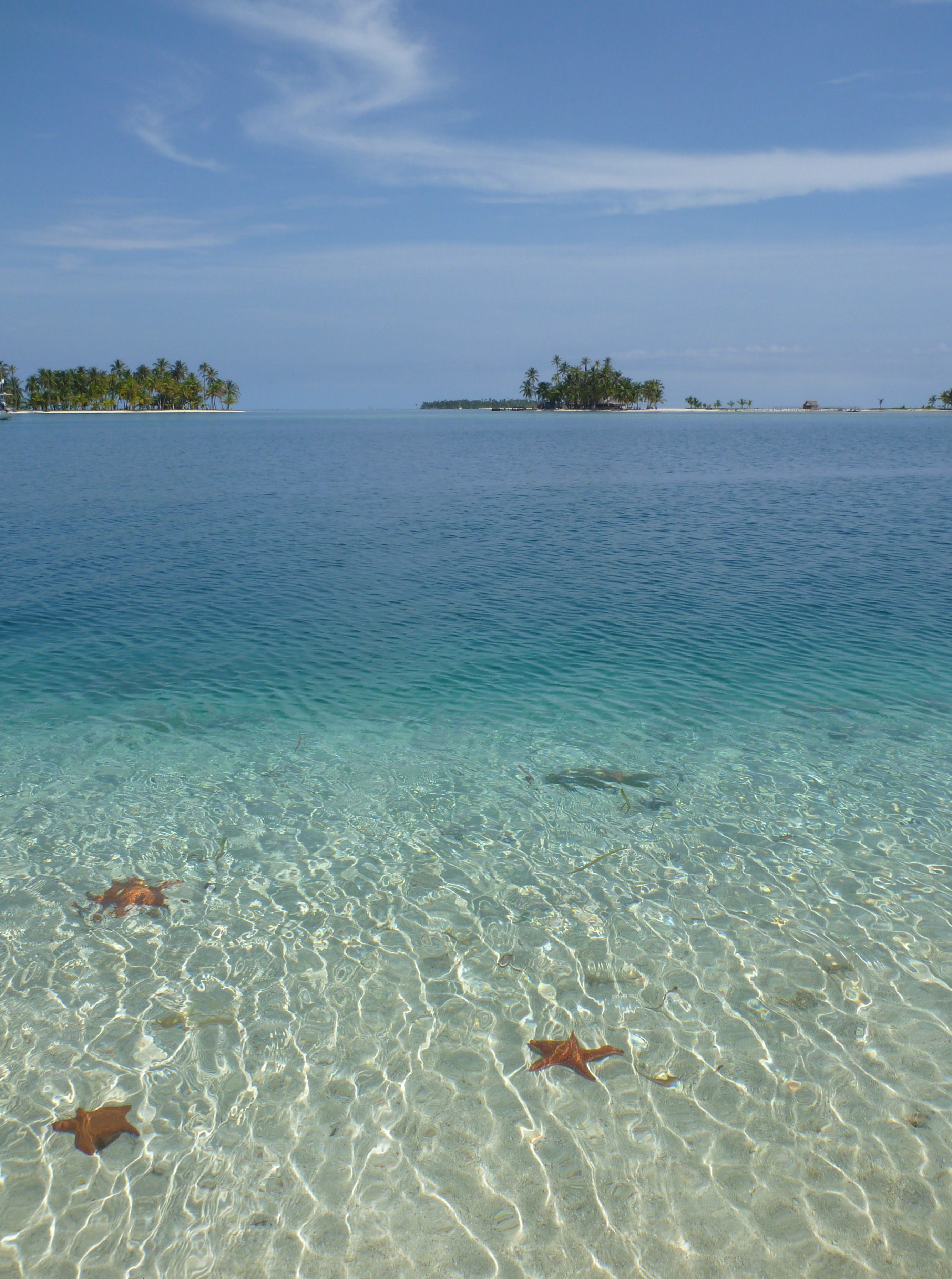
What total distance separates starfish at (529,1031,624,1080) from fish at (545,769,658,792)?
5.23 metres

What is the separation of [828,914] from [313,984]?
5.98 m

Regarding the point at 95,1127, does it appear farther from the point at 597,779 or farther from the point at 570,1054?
the point at 597,779

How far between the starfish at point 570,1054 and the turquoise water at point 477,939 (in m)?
0.16

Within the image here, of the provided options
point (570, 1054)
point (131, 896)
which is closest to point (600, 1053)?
point (570, 1054)

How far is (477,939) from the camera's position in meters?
9.02

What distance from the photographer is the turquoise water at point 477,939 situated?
235 inches

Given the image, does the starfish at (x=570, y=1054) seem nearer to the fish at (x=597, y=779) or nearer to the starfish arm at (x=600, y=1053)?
the starfish arm at (x=600, y=1053)

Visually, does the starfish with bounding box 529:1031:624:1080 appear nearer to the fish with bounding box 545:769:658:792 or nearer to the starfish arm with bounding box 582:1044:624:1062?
the starfish arm with bounding box 582:1044:624:1062

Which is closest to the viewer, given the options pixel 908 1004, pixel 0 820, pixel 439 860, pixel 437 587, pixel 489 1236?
pixel 489 1236

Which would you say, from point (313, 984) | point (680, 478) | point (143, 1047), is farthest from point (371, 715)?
point (680, 478)

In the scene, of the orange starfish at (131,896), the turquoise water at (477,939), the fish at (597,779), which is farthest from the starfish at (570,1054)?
the fish at (597,779)

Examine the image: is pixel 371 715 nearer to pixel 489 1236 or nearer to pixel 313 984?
pixel 313 984

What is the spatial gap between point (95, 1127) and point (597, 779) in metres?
8.31

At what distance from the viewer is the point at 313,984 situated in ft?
27.2
